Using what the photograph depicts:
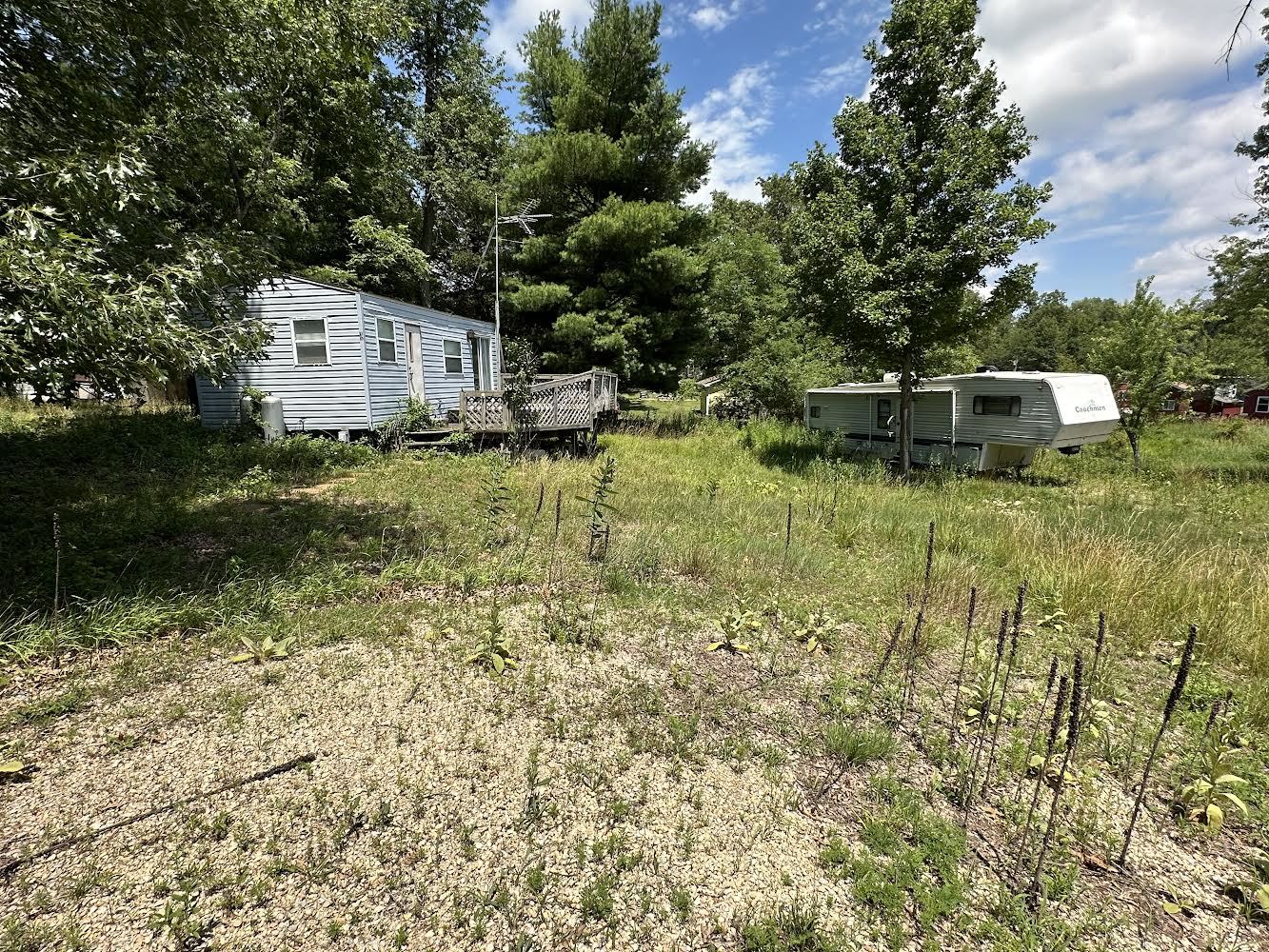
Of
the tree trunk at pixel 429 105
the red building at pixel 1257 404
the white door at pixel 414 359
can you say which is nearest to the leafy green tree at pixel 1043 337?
the red building at pixel 1257 404

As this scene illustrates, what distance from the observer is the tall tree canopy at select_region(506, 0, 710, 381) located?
1705 centimetres

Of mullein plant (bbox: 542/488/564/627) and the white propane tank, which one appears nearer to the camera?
mullein plant (bbox: 542/488/564/627)

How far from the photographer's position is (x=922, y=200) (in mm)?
10711

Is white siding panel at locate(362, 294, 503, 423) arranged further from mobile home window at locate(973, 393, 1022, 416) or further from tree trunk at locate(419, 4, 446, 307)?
mobile home window at locate(973, 393, 1022, 416)

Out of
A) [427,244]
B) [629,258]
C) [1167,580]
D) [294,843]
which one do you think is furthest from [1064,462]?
[427,244]

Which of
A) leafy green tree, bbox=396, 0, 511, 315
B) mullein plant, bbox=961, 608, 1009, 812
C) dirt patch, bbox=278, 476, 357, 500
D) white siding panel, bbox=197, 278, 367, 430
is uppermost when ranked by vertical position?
leafy green tree, bbox=396, 0, 511, 315

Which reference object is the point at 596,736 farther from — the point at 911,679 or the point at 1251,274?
the point at 1251,274

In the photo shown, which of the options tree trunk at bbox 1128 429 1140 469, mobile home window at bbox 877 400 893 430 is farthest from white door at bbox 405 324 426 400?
tree trunk at bbox 1128 429 1140 469

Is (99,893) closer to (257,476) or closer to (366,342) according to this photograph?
(257,476)

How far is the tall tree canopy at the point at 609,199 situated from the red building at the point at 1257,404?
35643 mm

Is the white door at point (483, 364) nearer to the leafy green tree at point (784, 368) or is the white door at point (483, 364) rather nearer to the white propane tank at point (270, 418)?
the white propane tank at point (270, 418)

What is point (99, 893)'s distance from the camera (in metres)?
2.01

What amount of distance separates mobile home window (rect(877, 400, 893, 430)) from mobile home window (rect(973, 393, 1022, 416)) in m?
2.27

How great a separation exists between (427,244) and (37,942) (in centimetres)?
2535
